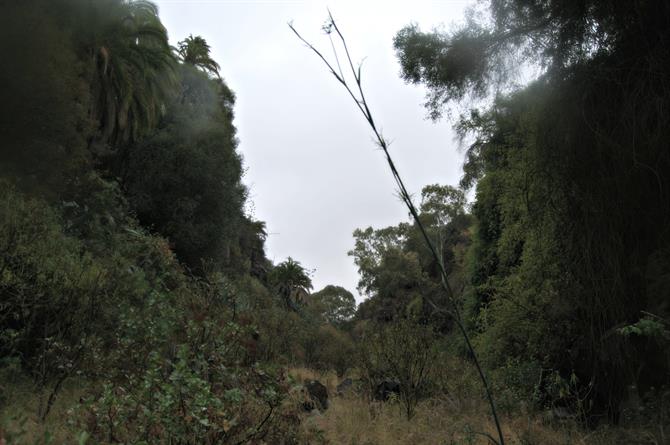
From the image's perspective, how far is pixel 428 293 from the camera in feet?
33.7

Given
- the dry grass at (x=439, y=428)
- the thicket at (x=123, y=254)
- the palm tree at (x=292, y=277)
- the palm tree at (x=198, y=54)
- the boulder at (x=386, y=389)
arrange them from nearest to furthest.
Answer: the thicket at (x=123, y=254) < the dry grass at (x=439, y=428) < the boulder at (x=386, y=389) < the palm tree at (x=198, y=54) < the palm tree at (x=292, y=277)

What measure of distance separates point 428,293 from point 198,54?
1018 inches

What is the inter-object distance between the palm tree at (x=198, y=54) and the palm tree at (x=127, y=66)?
11.7 m

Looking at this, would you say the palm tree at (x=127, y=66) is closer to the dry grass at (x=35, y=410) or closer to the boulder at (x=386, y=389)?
the dry grass at (x=35, y=410)

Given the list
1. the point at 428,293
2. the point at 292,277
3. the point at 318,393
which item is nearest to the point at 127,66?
the point at 428,293

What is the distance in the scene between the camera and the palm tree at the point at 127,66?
16.2 metres

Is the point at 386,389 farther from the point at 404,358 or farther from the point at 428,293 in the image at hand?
the point at 428,293

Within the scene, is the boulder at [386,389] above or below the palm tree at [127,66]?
below

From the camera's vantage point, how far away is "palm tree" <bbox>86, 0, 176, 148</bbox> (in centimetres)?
1617

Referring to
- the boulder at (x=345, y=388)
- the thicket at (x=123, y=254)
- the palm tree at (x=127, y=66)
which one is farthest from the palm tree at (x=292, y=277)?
the boulder at (x=345, y=388)

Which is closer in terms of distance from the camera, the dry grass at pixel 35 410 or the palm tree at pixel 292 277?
the dry grass at pixel 35 410

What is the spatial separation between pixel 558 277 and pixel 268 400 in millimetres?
6552

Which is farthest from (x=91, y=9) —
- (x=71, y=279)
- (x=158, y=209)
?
(x=71, y=279)

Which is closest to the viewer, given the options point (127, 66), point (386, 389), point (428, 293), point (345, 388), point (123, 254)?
point (386, 389)
